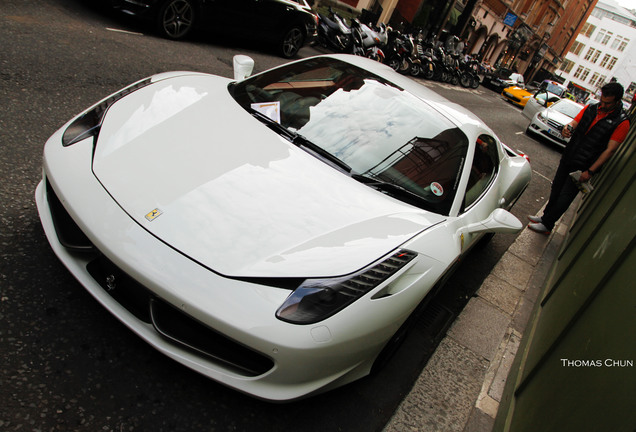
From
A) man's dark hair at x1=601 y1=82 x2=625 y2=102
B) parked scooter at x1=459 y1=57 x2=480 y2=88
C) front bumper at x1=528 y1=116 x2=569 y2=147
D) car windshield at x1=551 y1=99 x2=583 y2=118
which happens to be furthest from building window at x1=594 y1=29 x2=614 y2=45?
man's dark hair at x1=601 y1=82 x2=625 y2=102

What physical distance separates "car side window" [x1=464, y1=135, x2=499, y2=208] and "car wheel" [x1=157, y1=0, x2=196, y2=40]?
5833 mm

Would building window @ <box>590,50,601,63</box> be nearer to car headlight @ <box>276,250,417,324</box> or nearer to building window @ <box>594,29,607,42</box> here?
building window @ <box>594,29,607,42</box>

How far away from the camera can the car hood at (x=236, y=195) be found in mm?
1875

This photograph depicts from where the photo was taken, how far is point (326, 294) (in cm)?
183

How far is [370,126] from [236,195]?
3.77 ft

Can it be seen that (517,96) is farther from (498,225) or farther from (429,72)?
(498,225)

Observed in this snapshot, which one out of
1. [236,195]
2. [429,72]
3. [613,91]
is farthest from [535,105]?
[236,195]

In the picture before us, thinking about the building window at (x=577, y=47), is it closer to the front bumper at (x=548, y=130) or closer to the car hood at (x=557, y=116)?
the car hood at (x=557, y=116)

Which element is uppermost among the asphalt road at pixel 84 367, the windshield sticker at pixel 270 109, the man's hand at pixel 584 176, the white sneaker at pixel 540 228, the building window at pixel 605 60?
the building window at pixel 605 60

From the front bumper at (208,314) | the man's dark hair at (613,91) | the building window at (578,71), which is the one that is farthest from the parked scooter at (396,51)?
the building window at (578,71)

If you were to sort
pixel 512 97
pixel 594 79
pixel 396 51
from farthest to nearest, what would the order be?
pixel 594 79
pixel 512 97
pixel 396 51

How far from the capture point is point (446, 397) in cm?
251

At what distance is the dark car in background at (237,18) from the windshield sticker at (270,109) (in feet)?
16.8

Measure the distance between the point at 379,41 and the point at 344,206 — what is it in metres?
11.9
